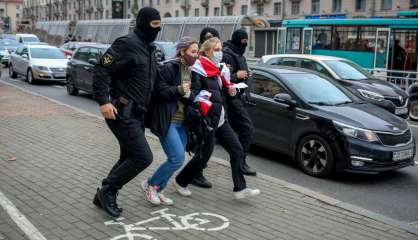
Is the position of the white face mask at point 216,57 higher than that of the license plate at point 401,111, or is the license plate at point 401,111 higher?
the white face mask at point 216,57

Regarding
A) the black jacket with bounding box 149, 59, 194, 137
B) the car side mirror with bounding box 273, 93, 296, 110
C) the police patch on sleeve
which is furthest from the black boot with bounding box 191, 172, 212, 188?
the car side mirror with bounding box 273, 93, 296, 110

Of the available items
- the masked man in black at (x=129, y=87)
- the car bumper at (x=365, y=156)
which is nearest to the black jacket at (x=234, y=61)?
the car bumper at (x=365, y=156)

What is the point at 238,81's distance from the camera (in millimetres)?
6410

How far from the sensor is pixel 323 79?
8.29 metres

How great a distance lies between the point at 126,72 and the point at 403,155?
4275 millimetres

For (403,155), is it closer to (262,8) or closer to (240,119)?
(240,119)

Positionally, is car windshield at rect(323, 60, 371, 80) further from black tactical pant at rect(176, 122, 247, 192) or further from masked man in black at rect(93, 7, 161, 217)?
masked man in black at rect(93, 7, 161, 217)

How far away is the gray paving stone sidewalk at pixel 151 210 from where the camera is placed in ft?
14.8

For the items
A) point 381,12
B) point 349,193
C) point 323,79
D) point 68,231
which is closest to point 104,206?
point 68,231

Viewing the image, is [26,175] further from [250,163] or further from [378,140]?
[378,140]

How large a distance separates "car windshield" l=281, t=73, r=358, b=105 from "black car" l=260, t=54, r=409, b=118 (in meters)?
3.90

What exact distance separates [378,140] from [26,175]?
14.8 ft

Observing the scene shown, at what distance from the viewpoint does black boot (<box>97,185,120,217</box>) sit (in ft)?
15.6

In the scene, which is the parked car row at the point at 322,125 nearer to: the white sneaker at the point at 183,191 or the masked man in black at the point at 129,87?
the white sneaker at the point at 183,191
